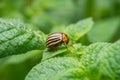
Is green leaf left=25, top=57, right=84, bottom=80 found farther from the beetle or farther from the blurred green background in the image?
the blurred green background

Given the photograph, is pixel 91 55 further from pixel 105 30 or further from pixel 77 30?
pixel 105 30

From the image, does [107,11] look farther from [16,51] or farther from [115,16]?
[16,51]

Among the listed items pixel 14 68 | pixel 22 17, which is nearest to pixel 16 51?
pixel 14 68

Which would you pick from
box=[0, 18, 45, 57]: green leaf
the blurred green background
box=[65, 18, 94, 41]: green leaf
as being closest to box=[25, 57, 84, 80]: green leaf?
box=[0, 18, 45, 57]: green leaf

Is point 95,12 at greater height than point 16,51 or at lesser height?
greater

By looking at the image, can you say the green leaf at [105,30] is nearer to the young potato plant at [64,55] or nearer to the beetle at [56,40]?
the beetle at [56,40]

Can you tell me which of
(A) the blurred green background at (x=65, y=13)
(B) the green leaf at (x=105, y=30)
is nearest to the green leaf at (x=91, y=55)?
(A) the blurred green background at (x=65, y=13)

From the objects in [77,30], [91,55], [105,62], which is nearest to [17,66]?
[77,30]
